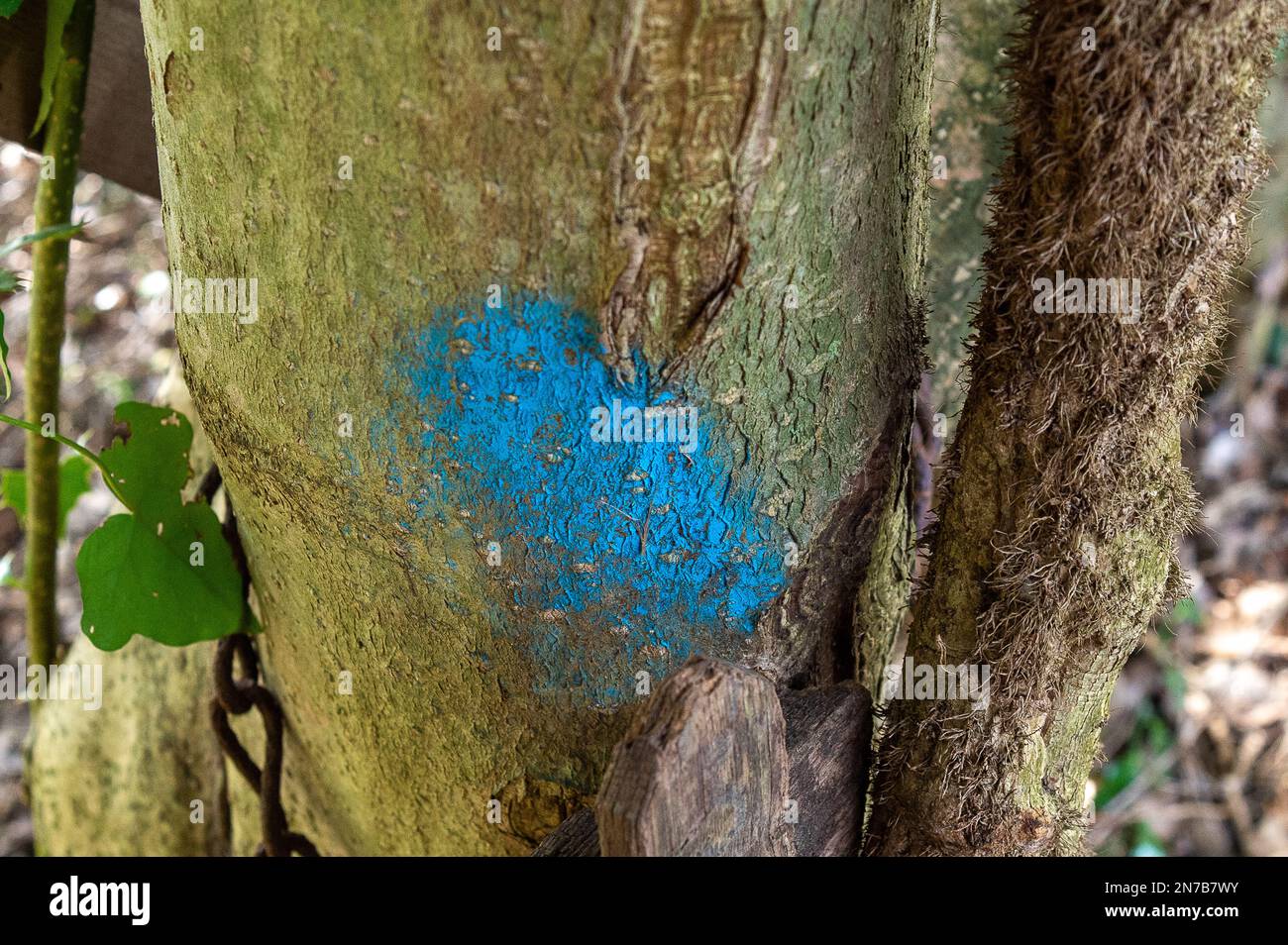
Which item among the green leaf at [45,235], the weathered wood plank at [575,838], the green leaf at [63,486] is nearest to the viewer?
the weathered wood plank at [575,838]

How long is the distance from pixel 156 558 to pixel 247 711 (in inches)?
7.7

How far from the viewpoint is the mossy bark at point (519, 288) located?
59 centimetres

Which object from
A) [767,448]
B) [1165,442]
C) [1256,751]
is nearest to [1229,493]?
[1256,751]

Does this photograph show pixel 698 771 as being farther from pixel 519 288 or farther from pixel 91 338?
pixel 91 338

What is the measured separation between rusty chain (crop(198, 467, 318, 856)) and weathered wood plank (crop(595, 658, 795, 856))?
475mm

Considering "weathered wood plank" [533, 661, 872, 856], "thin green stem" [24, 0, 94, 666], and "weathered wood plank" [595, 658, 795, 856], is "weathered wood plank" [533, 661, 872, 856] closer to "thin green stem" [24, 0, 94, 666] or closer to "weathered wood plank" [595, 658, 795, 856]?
"weathered wood plank" [595, 658, 795, 856]

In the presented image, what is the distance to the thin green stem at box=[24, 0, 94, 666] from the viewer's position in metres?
0.99

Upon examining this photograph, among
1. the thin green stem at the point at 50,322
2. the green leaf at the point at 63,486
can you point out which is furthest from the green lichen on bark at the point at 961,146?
the green leaf at the point at 63,486

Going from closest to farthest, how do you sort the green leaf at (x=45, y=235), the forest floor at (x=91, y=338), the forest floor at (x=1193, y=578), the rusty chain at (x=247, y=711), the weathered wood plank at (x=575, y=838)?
the weathered wood plank at (x=575, y=838) < the green leaf at (x=45, y=235) < the rusty chain at (x=247, y=711) < the forest floor at (x=1193, y=578) < the forest floor at (x=91, y=338)

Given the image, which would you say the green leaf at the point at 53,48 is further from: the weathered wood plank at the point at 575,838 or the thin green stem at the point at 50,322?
the weathered wood plank at the point at 575,838

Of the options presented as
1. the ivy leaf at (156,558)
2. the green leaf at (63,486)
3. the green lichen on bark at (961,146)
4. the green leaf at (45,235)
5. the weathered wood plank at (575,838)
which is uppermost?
the green lichen on bark at (961,146)

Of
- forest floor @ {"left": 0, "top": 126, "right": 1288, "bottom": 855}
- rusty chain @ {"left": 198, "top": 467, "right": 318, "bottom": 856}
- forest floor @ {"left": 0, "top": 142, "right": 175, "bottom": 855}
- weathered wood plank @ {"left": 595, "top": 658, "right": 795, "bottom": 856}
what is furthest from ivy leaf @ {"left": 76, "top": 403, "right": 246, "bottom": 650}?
forest floor @ {"left": 0, "top": 142, "right": 175, "bottom": 855}
